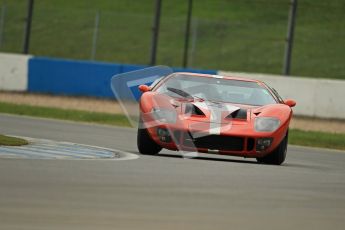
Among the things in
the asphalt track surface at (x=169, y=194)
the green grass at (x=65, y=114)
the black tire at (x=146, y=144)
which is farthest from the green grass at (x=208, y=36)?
the asphalt track surface at (x=169, y=194)

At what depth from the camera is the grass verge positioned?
20188 millimetres

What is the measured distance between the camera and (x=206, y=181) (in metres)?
10.8

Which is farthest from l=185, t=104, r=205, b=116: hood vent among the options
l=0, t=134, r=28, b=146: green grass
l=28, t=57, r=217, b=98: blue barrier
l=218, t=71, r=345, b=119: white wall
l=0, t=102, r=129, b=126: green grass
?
l=28, t=57, r=217, b=98: blue barrier

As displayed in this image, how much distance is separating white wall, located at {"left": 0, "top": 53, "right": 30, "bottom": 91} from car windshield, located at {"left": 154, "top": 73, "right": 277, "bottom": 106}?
13605 mm

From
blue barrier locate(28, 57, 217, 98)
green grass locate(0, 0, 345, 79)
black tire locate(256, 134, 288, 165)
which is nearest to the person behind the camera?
black tire locate(256, 134, 288, 165)

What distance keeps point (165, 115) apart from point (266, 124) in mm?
1151

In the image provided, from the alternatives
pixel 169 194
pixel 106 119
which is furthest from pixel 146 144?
pixel 106 119

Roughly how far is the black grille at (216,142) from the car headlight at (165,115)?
0.27m

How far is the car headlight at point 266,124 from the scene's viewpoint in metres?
13.4

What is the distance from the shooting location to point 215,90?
14.2 metres

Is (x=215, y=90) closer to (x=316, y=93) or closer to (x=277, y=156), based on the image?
(x=277, y=156)

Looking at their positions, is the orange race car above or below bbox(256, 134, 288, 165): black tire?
above

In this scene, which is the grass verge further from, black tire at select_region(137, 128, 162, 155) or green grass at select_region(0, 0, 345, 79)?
green grass at select_region(0, 0, 345, 79)

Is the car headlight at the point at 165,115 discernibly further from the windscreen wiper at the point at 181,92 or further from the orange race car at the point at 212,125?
the windscreen wiper at the point at 181,92
